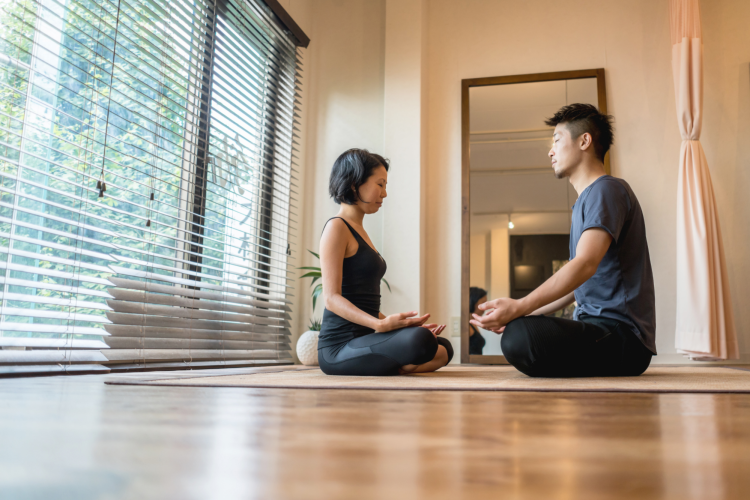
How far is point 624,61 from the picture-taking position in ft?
11.8

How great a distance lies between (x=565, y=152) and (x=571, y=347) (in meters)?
0.78

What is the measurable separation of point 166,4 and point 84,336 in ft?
5.00

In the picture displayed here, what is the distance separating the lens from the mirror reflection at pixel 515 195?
3498 mm

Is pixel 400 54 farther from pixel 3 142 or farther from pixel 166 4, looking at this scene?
pixel 3 142

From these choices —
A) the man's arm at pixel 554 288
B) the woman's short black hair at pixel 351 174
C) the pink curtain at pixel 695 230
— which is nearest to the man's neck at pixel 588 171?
the man's arm at pixel 554 288

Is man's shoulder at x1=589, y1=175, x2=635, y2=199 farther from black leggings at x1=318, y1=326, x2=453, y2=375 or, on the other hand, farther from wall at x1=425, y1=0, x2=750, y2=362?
wall at x1=425, y1=0, x2=750, y2=362

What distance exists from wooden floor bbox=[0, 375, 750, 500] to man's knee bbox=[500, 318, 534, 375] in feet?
3.49

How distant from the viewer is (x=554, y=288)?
168 cm

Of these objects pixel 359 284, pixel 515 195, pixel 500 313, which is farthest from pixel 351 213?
pixel 515 195

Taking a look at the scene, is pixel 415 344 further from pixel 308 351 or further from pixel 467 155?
pixel 467 155

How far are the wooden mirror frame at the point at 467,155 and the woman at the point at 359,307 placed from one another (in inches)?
52.9

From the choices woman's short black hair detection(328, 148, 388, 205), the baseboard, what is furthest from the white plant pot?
the baseboard

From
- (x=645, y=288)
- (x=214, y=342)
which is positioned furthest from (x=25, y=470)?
(x=214, y=342)

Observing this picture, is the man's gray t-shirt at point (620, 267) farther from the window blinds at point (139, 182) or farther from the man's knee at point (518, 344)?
the window blinds at point (139, 182)
